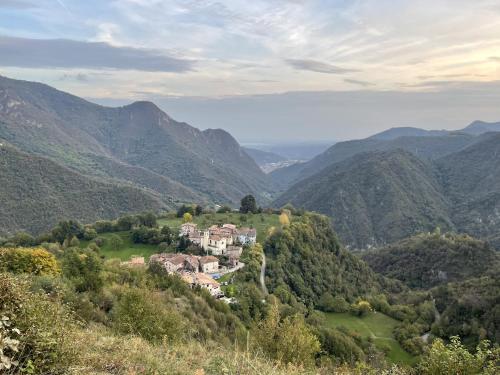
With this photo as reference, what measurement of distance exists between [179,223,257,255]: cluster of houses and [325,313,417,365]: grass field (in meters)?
17.8

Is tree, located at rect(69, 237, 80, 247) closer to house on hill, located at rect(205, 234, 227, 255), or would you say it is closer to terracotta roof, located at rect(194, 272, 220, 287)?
house on hill, located at rect(205, 234, 227, 255)

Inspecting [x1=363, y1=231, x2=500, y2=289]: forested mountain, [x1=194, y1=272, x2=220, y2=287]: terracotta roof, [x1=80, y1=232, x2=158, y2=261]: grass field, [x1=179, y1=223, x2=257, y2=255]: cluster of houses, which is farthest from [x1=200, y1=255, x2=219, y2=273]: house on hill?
[x1=363, y1=231, x2=500, y2=289]: forested mountain

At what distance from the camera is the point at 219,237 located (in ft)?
205

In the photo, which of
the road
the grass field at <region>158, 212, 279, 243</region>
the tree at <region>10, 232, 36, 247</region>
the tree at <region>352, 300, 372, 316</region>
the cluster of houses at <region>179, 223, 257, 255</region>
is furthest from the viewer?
the grass field at <region>158, 212, 279, 243</region>

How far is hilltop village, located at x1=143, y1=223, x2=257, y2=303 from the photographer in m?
46.4

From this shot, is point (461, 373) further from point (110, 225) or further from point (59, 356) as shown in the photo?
point (110, 225)

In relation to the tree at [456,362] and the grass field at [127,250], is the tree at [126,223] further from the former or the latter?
the tree at [456,362]

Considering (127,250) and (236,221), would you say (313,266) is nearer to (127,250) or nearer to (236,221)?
(236,221)

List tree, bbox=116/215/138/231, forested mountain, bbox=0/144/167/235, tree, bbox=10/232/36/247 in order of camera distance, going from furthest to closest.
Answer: forested mountain, bbox=0/144/167/235 → tree, bbox=116/215/138/231 → tree, bbox=10/232/36/247

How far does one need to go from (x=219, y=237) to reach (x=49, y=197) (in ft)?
336

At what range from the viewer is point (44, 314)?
7.55 m

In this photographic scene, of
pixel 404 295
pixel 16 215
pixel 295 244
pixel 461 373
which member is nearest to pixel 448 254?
pixel 404 295

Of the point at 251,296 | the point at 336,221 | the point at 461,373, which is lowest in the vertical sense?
the point at 336,221

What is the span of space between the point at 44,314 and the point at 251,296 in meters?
37.8
